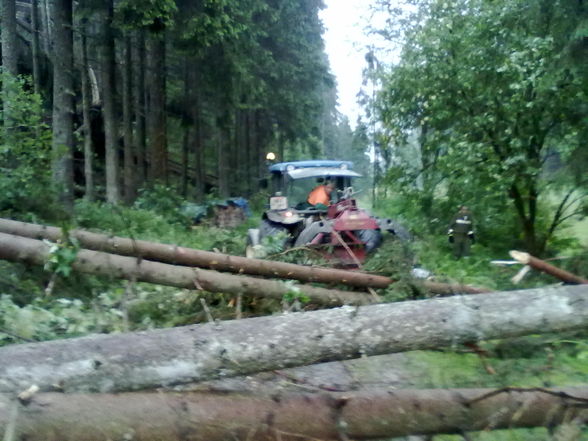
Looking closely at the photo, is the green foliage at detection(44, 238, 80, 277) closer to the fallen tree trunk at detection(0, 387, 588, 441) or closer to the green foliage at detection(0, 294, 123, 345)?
the green foliage at detection(0, 294, 123, 345)

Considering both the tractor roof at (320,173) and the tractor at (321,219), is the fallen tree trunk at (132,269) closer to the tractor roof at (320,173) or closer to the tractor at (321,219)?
the tractor at (321,219)

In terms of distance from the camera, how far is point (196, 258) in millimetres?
6617

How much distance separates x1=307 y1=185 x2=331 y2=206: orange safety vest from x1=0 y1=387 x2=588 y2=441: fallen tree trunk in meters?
8.41

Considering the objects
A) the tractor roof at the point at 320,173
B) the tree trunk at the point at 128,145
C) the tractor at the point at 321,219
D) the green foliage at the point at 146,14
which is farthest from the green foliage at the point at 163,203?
the tractor roof at the point at 320,173

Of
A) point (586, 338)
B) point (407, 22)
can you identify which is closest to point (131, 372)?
point (586, 338)

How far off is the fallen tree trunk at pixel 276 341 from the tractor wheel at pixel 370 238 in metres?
4.71

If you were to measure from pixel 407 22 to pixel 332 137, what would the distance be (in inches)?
1515

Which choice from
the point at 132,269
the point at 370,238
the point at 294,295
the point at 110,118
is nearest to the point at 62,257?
the point at 132,269

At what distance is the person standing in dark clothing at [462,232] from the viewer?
12.8m

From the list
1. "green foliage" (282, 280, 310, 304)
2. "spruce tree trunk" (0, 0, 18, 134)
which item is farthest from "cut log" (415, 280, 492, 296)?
"spruce tree trunk" (0, 0, 18, 134)

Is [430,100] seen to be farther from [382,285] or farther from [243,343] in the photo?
[243,343]

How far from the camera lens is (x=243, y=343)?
11.9 feet

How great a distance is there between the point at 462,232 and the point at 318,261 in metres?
6.01

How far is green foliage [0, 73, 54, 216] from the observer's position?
9.75m
